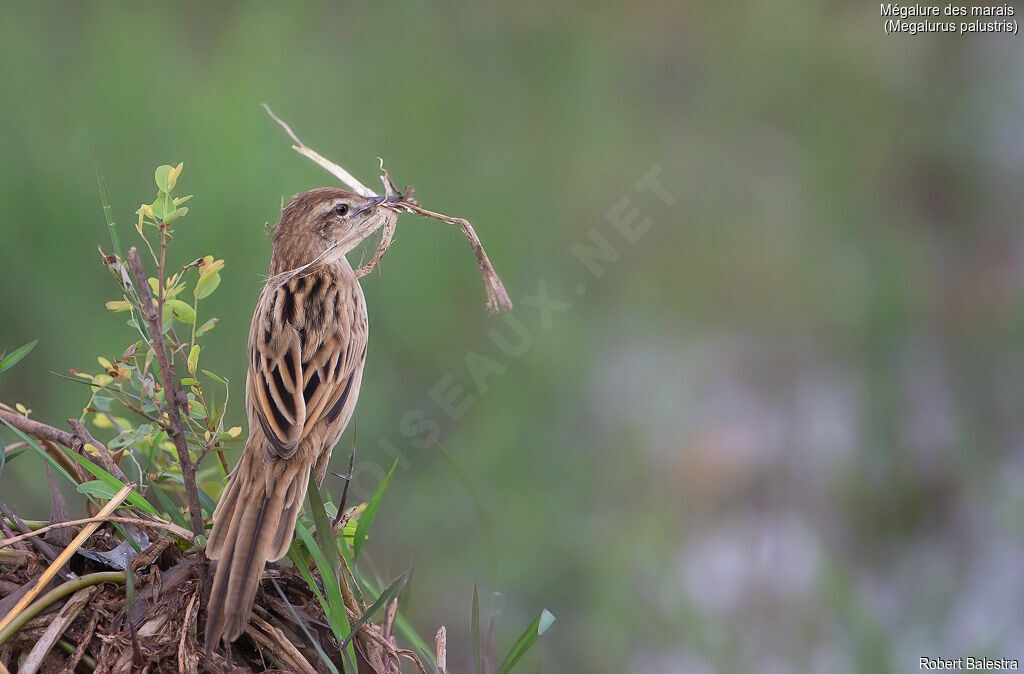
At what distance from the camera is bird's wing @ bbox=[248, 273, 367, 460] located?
2.39m

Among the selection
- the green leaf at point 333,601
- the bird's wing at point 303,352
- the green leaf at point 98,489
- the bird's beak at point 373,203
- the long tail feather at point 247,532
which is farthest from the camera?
the bird's beak at point 373,203

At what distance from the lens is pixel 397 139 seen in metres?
6.20

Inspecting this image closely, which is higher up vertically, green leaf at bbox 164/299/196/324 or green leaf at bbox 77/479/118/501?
green leaf at bbox 164/299/196/324

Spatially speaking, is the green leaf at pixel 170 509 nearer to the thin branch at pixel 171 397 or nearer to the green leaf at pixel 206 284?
the thin branch at pixel 171 397

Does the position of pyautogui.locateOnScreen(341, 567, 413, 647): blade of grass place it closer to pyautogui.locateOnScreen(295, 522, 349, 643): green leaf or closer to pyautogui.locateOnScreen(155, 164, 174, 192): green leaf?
pyautogui.locateOnScreen(295, 522, 349, 643): green leaf

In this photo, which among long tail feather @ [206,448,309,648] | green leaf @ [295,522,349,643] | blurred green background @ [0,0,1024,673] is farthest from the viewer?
blurred green background @ [0,0,1024,673]

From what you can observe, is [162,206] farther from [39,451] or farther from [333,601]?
[333,601]

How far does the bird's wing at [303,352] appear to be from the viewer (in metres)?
2.39

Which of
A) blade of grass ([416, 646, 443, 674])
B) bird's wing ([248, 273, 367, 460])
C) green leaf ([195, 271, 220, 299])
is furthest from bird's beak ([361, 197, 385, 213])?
blade of grass ([416, 646, 443, 674])

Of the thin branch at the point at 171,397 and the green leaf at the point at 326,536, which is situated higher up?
the thin branch at the point at 171,397

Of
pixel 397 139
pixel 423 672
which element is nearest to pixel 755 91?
pixel 397 139

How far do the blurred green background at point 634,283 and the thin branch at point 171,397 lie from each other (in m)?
2.29

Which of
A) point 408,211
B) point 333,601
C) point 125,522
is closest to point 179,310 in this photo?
point 125,522

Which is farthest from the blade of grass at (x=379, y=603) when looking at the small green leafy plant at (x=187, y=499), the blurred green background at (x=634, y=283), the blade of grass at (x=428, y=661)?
the blurred green background at (x=634, y=283)
